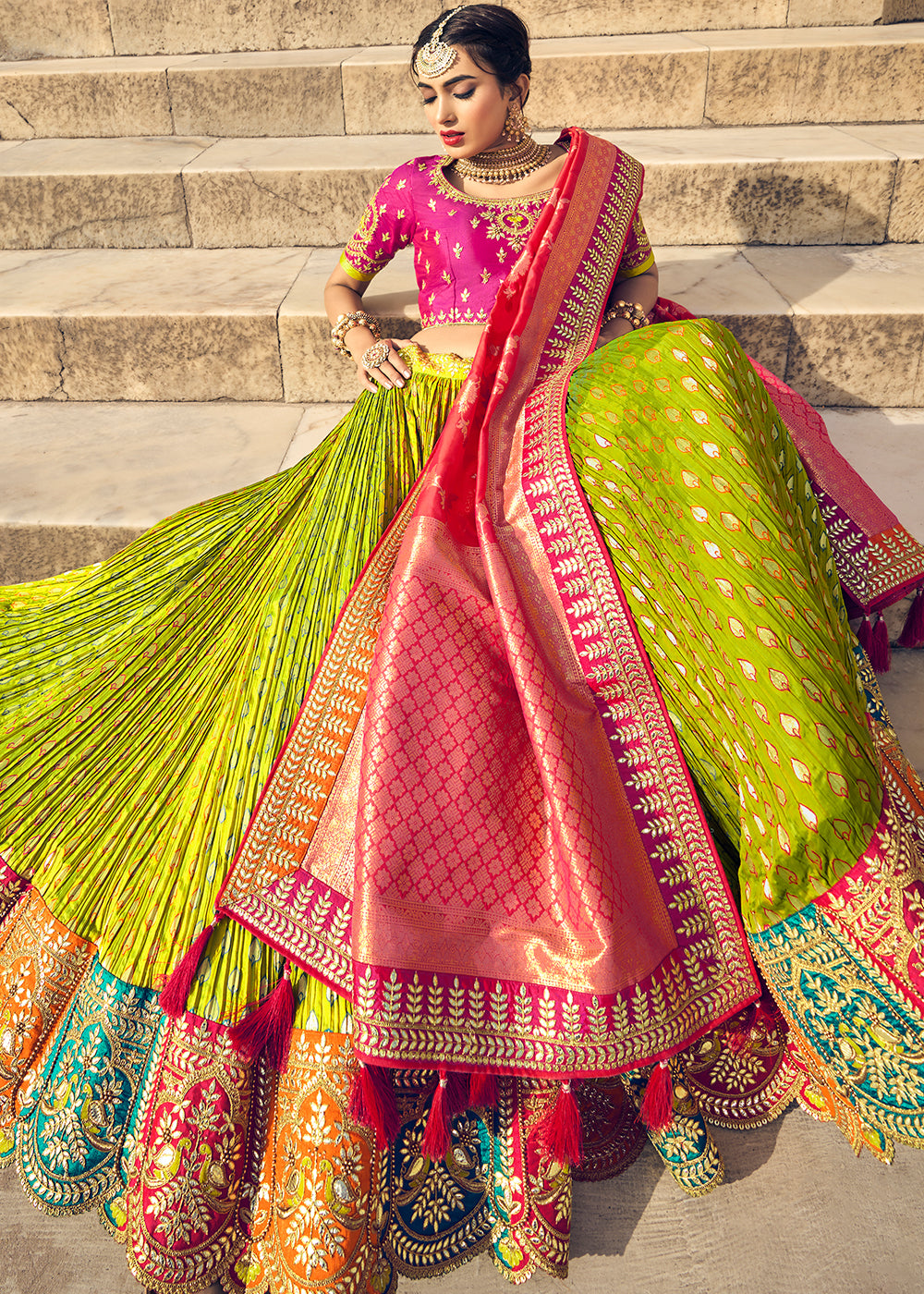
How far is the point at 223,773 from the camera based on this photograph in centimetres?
132

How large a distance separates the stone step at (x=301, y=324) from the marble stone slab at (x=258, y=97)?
3.40ft

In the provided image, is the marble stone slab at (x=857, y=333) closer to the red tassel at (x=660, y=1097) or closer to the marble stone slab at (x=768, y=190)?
the marble stone slab at (x=768, y=190)

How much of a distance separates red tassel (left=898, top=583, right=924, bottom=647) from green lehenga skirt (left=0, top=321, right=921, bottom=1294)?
419mm

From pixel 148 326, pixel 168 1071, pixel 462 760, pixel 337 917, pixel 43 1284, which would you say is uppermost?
pixel 148 326

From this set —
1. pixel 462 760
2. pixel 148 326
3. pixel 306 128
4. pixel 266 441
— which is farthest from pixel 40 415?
pixel 462 760

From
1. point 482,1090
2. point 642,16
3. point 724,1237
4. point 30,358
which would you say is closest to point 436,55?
point 30,358

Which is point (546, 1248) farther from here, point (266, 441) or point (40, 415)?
point (40, 415)

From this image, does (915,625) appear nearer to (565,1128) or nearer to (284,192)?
(565,1128)

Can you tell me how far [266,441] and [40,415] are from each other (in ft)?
2.61

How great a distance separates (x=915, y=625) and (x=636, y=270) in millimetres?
1014

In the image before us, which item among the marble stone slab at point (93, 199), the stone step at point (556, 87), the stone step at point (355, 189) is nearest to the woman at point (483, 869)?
the stone step at point (355, 189)

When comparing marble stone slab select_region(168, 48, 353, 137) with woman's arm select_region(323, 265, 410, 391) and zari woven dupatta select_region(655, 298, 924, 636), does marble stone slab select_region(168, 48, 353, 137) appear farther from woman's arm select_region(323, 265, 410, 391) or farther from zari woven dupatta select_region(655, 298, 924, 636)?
zari woven dupatta select_region(655, 298, 924, 636)

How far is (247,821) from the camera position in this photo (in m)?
1.26

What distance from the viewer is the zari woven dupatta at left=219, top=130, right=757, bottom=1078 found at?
1079mm
